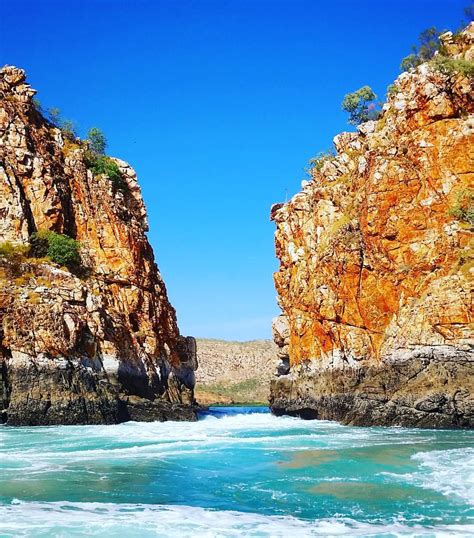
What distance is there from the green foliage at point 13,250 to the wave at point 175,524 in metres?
36.4

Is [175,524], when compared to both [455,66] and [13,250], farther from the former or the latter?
[13,250]

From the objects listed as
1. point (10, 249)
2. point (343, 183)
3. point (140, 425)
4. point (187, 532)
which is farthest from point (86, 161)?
point (187, 532)

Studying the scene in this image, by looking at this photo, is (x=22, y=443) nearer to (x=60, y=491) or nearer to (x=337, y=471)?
(x=60, y=491)

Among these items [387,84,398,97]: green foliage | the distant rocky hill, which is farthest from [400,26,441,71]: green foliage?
the distant rocky hill

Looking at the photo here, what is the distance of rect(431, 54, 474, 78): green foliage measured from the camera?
4466 centimetres

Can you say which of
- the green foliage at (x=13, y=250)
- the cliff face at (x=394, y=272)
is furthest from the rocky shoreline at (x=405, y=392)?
the green foliage at (x=13, y=250)

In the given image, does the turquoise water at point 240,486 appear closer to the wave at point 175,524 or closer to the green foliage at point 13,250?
the wave at point 175,524

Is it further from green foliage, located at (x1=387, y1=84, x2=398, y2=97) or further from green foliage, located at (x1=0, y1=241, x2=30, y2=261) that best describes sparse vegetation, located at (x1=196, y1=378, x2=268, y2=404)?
green foliage, located at (x1=387, y1=84, x2=398, y2=97)

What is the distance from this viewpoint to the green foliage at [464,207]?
4072cm

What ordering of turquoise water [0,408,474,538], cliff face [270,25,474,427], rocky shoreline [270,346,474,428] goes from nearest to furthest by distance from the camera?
turquoise water [0,408,474,538]
rocky shoreline [270,346,474,428]
cliff face [270,25,474,427]

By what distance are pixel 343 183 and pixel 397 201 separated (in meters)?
9.03

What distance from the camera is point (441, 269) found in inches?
1587

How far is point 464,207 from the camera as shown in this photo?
135ft

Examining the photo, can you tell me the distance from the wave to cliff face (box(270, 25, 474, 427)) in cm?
2303
